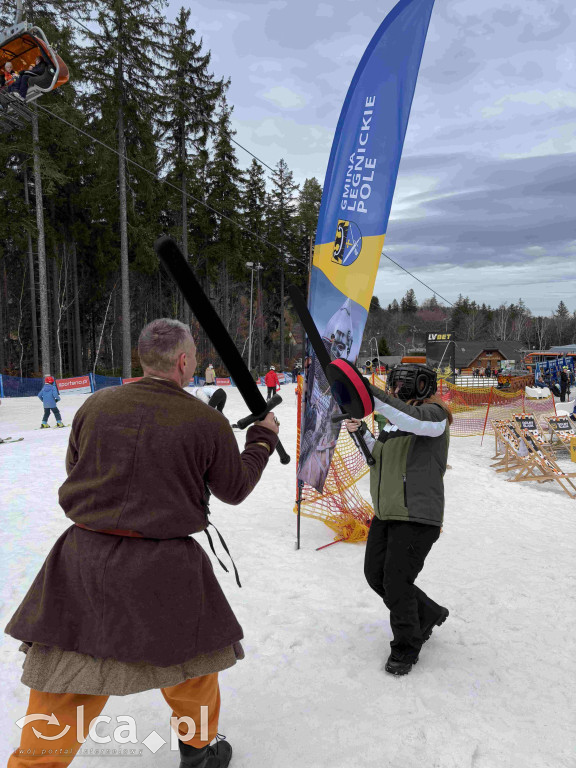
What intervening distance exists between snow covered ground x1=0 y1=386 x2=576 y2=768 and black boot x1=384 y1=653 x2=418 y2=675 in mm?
44

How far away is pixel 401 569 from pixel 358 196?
3.43 m

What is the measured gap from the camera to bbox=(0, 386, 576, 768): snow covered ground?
234 cm

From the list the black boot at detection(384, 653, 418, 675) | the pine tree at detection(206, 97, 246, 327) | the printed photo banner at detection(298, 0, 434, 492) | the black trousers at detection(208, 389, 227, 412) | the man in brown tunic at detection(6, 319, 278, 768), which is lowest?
the black boot at detection(384, 653, 418, 675)

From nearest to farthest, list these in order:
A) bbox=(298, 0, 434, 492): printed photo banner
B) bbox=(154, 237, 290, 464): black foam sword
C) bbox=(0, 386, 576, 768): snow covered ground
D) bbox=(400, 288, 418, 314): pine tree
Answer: bbox=(154, 237, 290, 464): black foam sword
bbox=(0, 386, 576, 768): snow covered ground
bbox=(298, 0, 434, 492): printed photo banner
bbox=(400, 288, 418, 314): pine tree

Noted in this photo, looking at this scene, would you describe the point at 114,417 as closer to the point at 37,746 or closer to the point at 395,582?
the point at 37,746

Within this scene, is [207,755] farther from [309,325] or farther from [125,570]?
[309,325]

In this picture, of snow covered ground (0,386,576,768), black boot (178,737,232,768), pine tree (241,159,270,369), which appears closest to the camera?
black boot (178,737,232,768)

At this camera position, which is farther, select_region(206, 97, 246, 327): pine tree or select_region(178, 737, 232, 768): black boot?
select_region(206, 97, 246, 327): pine tree

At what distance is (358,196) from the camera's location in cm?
460

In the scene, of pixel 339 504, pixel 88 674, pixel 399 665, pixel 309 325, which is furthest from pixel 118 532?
pixel 339 504

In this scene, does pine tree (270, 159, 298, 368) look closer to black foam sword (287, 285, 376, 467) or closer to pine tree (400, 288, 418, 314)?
black foam sword (287, 285, 376, 467)

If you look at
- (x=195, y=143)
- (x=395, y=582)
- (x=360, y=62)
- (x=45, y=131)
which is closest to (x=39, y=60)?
(x=360, y=62)

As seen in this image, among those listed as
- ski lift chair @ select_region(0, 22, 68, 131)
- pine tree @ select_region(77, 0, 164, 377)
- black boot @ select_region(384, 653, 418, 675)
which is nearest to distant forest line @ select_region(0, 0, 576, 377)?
pine tree @ select_region(77, 0, 164, 377)

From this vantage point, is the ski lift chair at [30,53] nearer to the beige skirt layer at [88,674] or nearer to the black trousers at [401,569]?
the black trousers at [401,569]
